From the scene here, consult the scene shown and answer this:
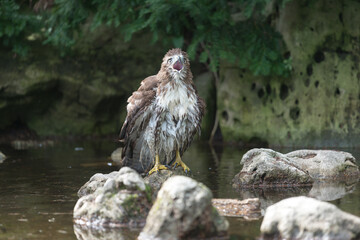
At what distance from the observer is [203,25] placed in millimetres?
10312

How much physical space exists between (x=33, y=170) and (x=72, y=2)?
11.3 ft

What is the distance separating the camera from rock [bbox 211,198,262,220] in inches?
199

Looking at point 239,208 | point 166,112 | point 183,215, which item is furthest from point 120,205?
point 166,112

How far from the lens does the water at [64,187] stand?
15.5 ft


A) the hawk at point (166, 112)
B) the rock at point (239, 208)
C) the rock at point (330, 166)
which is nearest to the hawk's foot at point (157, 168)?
the hawk at point (166, 112)

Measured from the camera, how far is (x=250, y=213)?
16.8 feet

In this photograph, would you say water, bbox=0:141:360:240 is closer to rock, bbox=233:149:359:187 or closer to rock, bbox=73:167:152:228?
rock, bbox=73:167:152:228

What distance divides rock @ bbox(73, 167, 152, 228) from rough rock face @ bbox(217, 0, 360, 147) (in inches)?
255

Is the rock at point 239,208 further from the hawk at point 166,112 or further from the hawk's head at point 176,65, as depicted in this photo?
the hawk's head at point 176,65

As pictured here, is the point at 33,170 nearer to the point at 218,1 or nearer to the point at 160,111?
the point at 160,111

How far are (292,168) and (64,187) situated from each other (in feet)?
8.83

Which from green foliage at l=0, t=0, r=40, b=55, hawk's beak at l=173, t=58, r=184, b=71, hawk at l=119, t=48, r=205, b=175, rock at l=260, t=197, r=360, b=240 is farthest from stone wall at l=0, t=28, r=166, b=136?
rock at l=260, t=197, r=360, b=240

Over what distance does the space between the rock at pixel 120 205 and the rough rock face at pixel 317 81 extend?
6.49 meters

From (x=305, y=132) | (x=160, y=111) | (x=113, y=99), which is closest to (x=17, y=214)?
(x=160, y=111)
